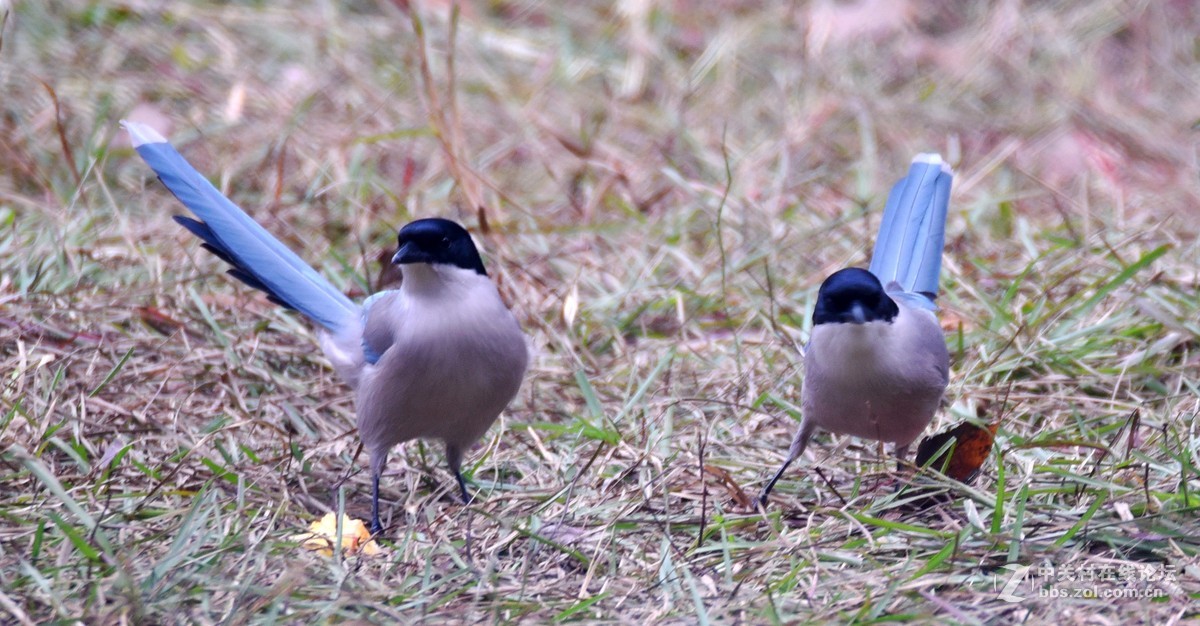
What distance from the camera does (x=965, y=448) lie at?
9.98 ft

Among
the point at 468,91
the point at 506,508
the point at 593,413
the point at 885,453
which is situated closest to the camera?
the point at 506,508

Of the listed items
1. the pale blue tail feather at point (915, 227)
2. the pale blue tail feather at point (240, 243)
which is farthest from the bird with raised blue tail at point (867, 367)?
the pale blue tail feather at point (240, 243)

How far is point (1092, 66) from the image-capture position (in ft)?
23.0

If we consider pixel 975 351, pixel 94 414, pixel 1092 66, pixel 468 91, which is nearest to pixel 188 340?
pixel 94 414

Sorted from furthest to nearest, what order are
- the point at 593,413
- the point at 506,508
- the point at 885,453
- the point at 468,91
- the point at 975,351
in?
the point at 468,91 < the point at 975,351 < the point at 593,413 < the point at 885,453 < the point at 506,508

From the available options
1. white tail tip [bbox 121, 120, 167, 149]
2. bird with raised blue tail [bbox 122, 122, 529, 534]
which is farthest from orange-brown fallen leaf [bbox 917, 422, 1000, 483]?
white tail tip [bbox 121, 120, 167, 149]

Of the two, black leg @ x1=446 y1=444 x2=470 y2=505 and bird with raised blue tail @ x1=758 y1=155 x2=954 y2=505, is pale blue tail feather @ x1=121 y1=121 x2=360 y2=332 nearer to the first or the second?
black leg @ x1=446 y1=444 x2=470 y2=505

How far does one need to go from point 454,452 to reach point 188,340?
1224 mm

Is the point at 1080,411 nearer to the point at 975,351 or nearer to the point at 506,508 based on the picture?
the point at 975,351

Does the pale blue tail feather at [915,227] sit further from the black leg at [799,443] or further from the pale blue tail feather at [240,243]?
the pale blue tail feather at [240,243]

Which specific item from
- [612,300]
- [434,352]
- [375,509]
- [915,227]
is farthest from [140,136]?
[915,227]

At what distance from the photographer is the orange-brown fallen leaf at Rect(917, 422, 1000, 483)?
119 inches
